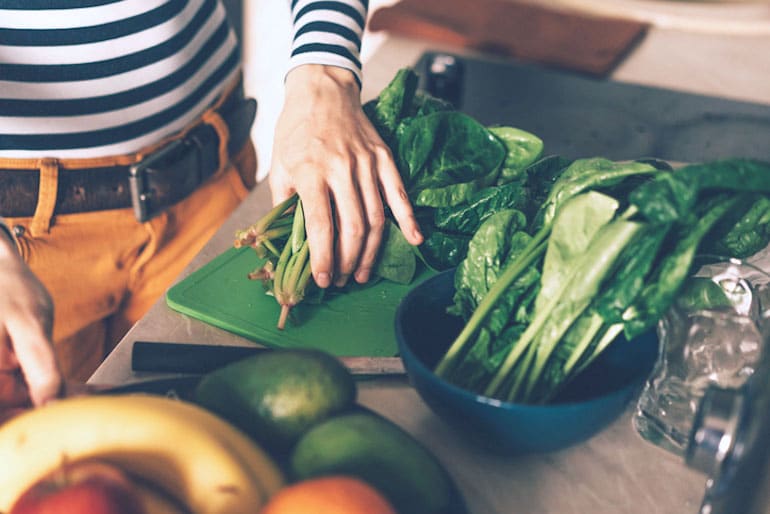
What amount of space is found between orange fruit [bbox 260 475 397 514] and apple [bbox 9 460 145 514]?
0.07 meters

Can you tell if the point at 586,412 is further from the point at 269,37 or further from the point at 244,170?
the point at 269,37

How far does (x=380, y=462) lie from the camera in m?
0.45

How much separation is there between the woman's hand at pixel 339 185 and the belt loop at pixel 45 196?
262 mm

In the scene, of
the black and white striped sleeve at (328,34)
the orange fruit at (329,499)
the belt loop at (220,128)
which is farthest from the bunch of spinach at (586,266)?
the belt loop at (220,128)

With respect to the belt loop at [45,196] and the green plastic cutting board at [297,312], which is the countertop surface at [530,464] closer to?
the green plastic cutting board at [297,312]

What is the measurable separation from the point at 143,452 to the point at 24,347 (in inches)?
6.8

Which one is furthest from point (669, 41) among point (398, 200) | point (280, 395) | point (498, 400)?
point (280, 395)

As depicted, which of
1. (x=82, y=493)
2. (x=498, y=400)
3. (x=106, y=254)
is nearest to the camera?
(x=82, y=493)

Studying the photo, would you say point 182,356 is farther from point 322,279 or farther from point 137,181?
point 137,181

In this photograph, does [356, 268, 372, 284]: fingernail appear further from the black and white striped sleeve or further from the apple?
the apple

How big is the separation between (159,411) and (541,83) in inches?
46.2

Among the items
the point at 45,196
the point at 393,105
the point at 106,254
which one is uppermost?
the point at 393,105

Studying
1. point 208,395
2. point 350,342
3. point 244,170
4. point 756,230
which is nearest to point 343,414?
point 208,395

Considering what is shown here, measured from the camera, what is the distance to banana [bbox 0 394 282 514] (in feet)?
1.28
